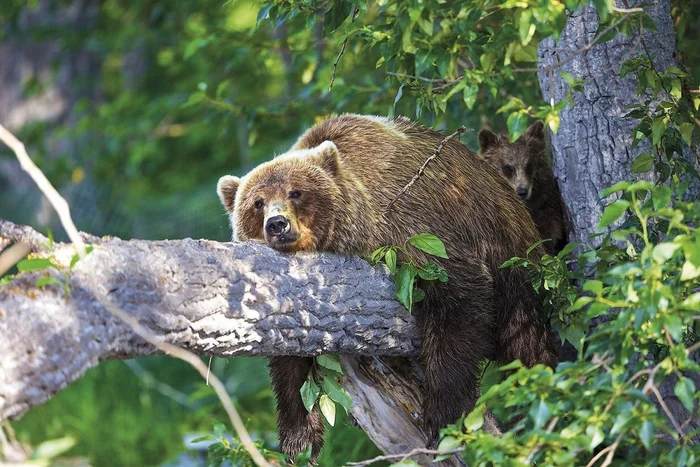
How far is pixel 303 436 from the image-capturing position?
518 centimetres

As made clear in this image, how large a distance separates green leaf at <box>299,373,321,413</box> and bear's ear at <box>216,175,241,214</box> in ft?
3.99

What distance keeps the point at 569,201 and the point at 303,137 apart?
1552 millimetres

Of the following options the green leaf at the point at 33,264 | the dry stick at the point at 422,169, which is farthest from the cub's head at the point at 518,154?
the green leaf at the point at 33,264

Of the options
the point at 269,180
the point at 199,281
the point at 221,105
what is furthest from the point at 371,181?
the point at 221,105

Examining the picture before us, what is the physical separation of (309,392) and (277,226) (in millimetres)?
843

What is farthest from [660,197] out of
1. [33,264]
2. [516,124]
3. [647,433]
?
[33,264]

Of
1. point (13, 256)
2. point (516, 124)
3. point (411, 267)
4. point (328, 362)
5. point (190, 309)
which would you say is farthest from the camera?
point (328, 362)

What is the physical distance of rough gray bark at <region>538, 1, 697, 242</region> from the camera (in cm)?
519

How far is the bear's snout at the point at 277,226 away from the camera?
4.73m

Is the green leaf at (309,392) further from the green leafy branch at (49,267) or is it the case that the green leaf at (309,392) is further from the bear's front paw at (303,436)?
the green leafy branch at (49,267)

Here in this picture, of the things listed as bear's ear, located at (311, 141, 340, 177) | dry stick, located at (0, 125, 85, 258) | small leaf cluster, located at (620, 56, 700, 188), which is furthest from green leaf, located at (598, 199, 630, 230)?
bear's ear, located at (311, 141, 340, 177)

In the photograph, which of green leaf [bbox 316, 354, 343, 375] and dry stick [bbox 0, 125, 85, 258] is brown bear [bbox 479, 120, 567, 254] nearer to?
green leaf [bbox 316, 354, 343, 375]

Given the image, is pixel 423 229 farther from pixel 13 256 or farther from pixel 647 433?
pixel 13 256

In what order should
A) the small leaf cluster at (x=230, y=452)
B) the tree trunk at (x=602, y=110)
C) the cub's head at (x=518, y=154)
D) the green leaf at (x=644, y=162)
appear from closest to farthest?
the small leaf cluster at (x=230, y=452), the green leaf at (x=644, y=162), the tree trunk at (x=602, y=110), the cub's head at (x=518, y=154)
